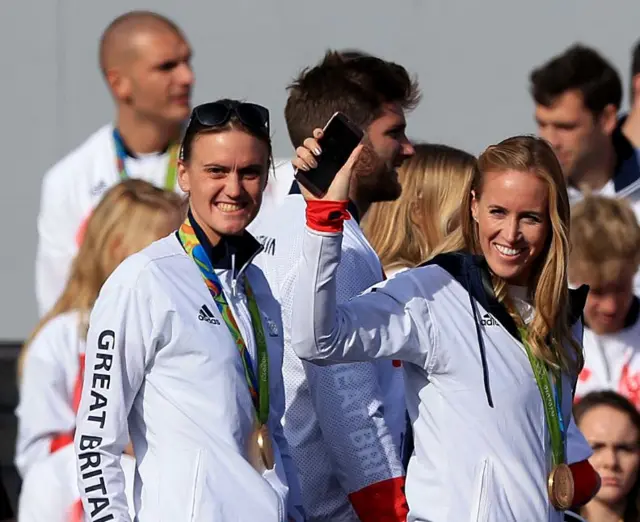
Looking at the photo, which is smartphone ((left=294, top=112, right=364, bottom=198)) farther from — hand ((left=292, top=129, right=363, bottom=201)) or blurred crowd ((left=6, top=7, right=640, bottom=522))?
blurred crowd ((left=6, top=7, right=640, bottom=522))

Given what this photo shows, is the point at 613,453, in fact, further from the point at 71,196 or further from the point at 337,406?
the point at 71,196

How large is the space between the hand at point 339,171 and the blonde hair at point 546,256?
47 centimetres

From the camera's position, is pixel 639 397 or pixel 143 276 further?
pixel 639 397

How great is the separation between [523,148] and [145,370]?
3.20 ft

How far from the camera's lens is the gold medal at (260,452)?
3609 millimetres

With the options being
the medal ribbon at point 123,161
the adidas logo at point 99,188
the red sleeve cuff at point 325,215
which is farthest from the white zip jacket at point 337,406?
the adidas logo at point 99,188

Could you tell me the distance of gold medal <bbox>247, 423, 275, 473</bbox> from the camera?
3609 mm

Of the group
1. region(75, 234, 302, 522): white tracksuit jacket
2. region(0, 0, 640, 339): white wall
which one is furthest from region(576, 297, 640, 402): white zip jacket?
region(75, 234, 302, 522): white tracksuit jacket

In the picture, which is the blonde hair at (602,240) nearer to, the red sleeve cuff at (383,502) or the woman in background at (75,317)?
the woman in background at (75,317)

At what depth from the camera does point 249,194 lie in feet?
12.2

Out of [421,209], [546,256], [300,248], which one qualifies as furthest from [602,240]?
[546,256]

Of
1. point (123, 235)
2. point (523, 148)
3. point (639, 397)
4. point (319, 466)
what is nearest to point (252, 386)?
point (319, 466)

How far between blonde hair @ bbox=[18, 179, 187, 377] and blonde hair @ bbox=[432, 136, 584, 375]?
159 centimetres

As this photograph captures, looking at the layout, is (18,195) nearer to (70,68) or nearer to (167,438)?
(70,68)
